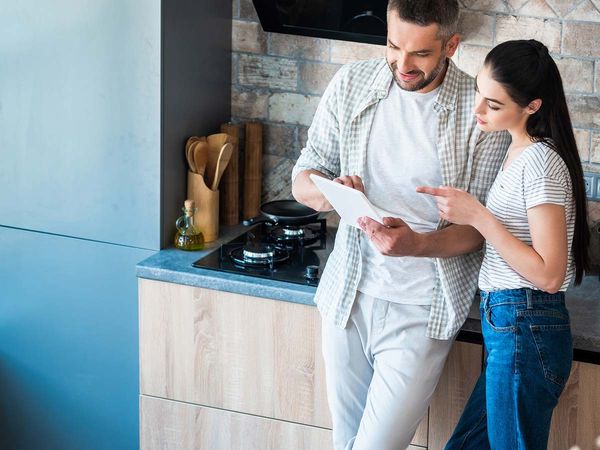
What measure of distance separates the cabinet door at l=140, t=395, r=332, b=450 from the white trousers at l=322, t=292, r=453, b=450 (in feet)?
1.16

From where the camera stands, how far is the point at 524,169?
214cm

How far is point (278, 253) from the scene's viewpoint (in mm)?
2877

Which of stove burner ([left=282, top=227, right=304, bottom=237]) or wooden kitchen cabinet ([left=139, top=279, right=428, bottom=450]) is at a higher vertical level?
stove burner ([left=282, top=227, right=304, bottom=237])

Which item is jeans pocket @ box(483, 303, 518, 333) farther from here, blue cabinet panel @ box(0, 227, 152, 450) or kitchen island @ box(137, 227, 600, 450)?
blue cabinet panel @ box(0, 227, 152, 450)

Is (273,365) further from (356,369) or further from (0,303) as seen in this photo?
(0,303)

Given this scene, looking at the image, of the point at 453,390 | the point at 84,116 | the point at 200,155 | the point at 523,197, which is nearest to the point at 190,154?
the point at 200,155

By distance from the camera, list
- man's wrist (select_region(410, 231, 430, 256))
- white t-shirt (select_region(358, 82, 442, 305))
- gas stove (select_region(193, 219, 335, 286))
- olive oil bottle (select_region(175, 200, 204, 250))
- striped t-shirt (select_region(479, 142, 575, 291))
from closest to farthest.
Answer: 1. striped t-shirt (select_region(479, 142, 575, 291))
2. man's wrist (select_region(410, 231, 430, 256))
3. white t-shirt (select_region(358, 82, 442, 305))
4. gas stove (select_region(193, 219, 335, 286))
5. olive oil bottle (select_region(175, 200, 204, 250))

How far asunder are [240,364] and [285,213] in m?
0.49

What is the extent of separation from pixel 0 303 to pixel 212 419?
82cm

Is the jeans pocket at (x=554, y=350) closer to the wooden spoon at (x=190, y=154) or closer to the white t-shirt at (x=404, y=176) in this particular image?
the white t-shirt at (x=404, y=176)

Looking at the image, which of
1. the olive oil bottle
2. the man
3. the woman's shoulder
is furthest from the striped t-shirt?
the olive oil bottle

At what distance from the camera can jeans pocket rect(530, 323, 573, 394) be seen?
2172 mm

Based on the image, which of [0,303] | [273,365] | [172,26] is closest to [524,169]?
[273,365]

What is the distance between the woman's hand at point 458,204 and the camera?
2168mm
